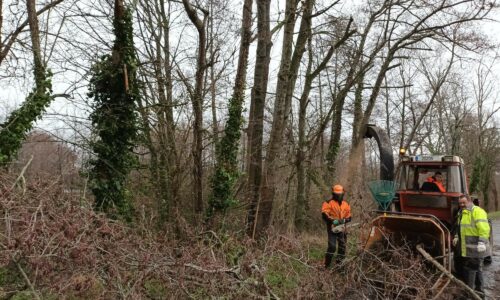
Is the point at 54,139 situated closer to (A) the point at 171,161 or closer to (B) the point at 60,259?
(A) the point at 171,161

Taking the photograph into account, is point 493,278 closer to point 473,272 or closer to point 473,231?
point 473,272

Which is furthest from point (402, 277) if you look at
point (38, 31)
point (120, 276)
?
point (38, 31)

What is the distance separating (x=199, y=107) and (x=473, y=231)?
6.11 m

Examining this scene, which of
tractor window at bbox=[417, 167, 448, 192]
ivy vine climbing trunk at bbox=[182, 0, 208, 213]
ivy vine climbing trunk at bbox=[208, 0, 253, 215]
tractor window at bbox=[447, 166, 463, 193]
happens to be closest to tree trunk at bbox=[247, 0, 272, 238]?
ivy vine climbing trunk at bbox=[208, 0, 253, 215]

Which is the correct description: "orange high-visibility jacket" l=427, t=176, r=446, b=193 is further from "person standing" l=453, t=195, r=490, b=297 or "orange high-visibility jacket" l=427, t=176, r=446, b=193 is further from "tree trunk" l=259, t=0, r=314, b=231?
"tree trunk" l=259, t=0, r=314, b=231

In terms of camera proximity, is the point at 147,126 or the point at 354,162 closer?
the point at 147,126

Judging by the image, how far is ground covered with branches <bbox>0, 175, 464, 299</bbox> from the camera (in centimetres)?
521

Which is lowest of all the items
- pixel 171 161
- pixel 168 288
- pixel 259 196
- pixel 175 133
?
pixel 168 288

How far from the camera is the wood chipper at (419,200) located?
8133 millimetres

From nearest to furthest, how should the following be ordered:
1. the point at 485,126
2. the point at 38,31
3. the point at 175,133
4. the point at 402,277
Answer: the point at 402,277 < the point at 175,133 < the point at 38,31 < the point at 485,126

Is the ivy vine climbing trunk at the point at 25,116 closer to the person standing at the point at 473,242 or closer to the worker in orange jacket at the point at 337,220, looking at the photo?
the worker in orange jacket at the point at 337,220

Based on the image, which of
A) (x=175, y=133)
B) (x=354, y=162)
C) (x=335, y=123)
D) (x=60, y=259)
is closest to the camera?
(x=60, y=259)

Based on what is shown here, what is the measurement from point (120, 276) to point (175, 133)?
542 cm

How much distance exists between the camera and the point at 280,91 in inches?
444
